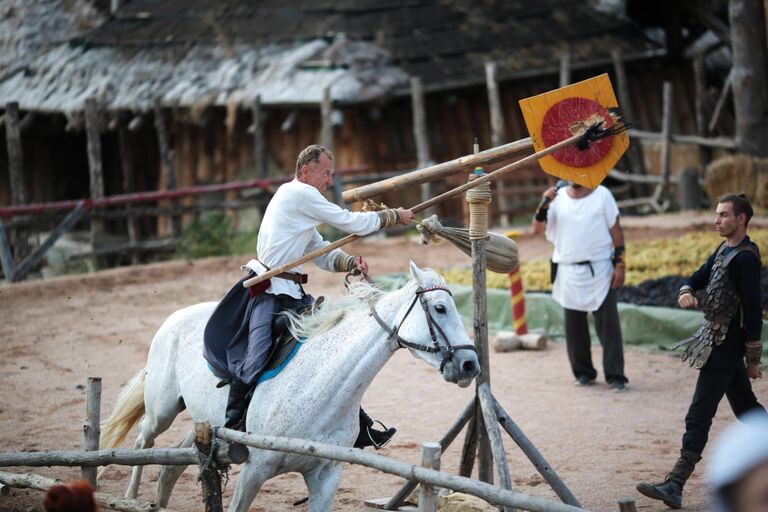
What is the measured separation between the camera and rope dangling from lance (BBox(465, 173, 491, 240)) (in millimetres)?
5727

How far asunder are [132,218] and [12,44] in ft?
35.2

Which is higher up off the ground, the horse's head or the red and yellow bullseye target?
the red and yellow bullseye target

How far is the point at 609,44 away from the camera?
68.0ft

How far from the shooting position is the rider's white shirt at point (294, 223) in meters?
5.52

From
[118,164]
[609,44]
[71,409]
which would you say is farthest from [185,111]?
[71,409]

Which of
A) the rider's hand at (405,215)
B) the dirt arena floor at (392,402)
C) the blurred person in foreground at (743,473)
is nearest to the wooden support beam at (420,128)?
the dirt arena floor at (392,402)

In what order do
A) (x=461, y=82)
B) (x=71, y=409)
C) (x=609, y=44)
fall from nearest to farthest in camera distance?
(x=71, y=409) < (x=461, y=82) < (x=609, y=44)

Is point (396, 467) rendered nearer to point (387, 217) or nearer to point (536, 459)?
point (536, 459)

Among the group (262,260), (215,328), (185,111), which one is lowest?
(215,328)

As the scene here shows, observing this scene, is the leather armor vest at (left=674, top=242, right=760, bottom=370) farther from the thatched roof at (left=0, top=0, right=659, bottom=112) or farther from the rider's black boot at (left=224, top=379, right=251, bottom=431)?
the thatched roof at (left=0, top=0, right=659, bottom=112)

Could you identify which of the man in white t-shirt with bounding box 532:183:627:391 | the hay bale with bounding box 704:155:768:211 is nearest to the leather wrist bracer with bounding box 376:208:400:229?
the man in white t-shirt with bounding box 532:183:627:391

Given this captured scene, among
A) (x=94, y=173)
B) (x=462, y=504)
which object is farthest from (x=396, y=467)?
(x=94, y=173)

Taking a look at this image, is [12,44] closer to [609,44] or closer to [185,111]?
[185,111]

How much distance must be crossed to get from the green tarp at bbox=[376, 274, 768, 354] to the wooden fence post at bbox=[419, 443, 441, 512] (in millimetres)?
5320
